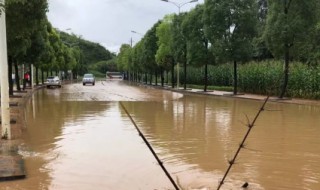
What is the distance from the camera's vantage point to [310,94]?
2991 cm

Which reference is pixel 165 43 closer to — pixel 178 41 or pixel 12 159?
pixel 178 41

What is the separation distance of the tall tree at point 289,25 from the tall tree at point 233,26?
237 inches

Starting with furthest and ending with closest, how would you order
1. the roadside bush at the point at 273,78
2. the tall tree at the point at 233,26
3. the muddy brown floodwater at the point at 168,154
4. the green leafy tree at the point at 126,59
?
the green leafy tree at the point at 126,59 < the tall tree at the point at 233,26 < the roadside bush at the point at 273,78 < the muddy brown floodwater at the point at 168,154

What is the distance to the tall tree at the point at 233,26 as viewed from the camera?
36375 millimetres

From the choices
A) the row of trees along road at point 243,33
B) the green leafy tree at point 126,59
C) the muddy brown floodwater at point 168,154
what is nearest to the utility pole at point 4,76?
the muddy brown floodwater at point 168,154

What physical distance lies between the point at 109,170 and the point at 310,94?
23.4 metres

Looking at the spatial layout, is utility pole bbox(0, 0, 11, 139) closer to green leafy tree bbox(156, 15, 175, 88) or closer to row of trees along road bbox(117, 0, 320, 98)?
row of trees along road bbox(117, 0, 320, 98)

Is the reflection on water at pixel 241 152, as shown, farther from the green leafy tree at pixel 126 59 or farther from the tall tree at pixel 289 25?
the green leafy tree at pixel 126 59

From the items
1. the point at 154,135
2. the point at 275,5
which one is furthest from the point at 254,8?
the point at 154,135

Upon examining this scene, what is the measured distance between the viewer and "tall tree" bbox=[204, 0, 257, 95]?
36.4 m

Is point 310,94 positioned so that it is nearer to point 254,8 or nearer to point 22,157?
point 254,8

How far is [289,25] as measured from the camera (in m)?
28.5

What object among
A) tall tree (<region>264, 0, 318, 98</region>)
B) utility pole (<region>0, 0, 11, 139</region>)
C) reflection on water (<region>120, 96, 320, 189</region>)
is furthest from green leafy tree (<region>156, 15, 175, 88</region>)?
utility pole (<region>0, 0, 11, 139</region>)

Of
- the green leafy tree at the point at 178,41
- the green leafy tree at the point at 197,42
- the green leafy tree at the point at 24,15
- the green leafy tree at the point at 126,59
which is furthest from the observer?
the green leafy tree at the point at 126,59
